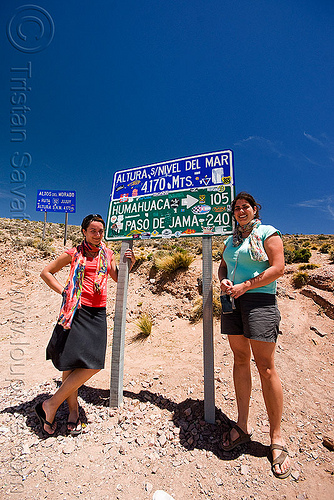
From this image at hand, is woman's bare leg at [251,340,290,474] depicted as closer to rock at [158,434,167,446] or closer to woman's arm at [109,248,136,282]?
rock at [158,434,167,446]

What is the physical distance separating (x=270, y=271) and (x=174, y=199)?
1.60 metres

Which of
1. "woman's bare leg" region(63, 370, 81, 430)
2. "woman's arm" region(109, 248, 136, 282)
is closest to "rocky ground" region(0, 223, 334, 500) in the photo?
"woman's bare leg" region(63, 370, 81, 430)

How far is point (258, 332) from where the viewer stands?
1.99 metres

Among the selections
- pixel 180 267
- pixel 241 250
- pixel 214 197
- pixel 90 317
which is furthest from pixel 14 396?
pixel 180 267

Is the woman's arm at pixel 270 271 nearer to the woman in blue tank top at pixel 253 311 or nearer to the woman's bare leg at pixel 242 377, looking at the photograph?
the woman in blue tank top at pixel 253 311

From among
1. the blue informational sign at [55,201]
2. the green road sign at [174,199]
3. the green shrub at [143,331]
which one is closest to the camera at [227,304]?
the green road sign at [174,199]

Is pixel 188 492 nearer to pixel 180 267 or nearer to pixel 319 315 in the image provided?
pixel 319 315

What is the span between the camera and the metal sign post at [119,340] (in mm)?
2902

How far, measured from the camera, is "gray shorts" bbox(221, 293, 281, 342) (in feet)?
6.55

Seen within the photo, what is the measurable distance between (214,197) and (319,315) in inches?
154

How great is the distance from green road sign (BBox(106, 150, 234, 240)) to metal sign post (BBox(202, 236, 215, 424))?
0.31 m

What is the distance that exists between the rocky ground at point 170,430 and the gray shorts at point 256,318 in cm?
111

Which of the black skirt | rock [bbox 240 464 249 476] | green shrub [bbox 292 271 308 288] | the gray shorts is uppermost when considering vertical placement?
green shrub [bbox 292 271 308 288]

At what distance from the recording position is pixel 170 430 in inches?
97.3
